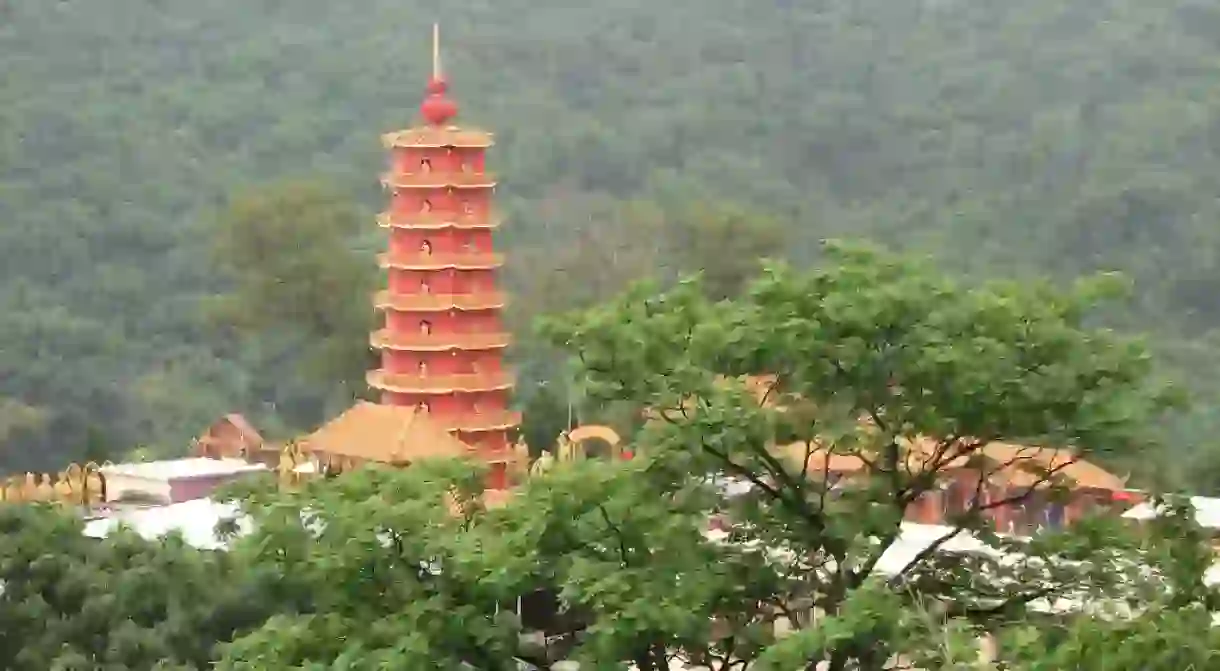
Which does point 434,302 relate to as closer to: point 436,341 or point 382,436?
point 436,341

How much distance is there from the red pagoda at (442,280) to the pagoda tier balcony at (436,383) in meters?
0.01

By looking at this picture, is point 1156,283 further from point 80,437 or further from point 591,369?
point 591,369

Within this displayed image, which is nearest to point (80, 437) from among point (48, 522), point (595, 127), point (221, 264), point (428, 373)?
point (221, 264)

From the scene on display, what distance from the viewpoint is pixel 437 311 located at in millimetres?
20891

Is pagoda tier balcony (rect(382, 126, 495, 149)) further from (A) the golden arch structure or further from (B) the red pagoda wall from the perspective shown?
(A) the golden arch structure

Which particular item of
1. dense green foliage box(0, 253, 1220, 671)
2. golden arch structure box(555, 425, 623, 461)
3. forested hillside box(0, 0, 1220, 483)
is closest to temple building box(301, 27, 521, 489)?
golden arch structure box(555, 425, 623, 461)

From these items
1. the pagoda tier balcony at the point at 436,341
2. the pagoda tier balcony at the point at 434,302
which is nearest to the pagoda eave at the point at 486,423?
the pagoda tier balcony at the point at 436,341

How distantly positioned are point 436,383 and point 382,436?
3.33ft

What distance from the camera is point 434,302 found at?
2084 centimetres

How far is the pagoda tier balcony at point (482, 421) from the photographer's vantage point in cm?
2095

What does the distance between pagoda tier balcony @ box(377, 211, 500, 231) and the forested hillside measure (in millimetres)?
9383

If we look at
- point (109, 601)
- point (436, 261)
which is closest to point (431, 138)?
point (436, 261)

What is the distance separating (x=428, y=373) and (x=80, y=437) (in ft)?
43.3

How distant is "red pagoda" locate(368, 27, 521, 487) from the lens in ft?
68.2
